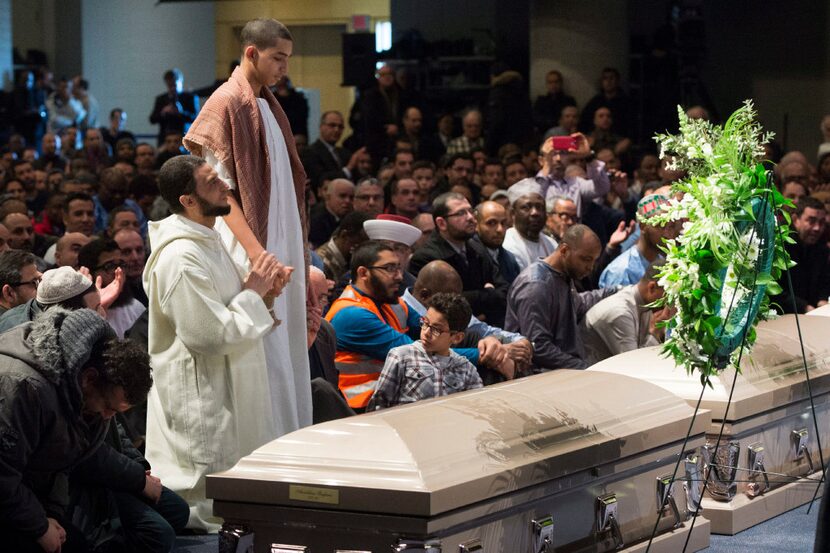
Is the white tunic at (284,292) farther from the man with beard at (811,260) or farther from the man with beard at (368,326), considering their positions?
the man with beard at (811,260)

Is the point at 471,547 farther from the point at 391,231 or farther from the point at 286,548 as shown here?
the point at 391,231

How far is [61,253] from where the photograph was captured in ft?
22.2

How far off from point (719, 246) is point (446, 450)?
3.42ft

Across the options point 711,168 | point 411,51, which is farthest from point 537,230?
point 411,51

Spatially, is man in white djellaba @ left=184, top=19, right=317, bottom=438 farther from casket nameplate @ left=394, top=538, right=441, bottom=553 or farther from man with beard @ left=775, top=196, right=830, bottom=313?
man with beard @ left=775, top=196, right=830, bottom=313

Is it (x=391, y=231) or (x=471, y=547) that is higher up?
(x=391, y=231)

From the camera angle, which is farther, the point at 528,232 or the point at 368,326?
the point at 528,232

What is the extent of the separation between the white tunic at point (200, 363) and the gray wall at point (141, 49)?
1557 cm

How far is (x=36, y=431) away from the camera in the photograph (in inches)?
149

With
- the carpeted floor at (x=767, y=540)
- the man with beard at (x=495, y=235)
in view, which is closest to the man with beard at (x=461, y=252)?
the man with beard at (x=495, y=235)

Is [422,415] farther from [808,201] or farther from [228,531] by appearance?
[808,201]

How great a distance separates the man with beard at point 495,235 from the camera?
25.2 feet

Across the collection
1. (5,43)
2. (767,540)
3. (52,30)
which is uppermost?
(52,30)

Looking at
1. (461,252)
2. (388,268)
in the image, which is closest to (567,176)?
(461,252)
